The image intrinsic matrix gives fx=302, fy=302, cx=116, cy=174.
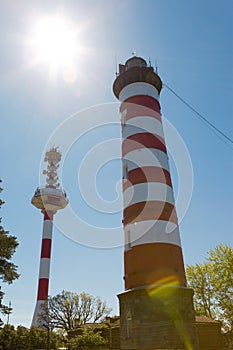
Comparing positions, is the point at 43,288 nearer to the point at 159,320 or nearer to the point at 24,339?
the point at 24,339

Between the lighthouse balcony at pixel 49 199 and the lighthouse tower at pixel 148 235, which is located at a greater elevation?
the lighthouse balcony at pixel 49 199

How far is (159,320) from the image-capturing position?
1639cm

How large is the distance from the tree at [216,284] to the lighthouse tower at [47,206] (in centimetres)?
1915


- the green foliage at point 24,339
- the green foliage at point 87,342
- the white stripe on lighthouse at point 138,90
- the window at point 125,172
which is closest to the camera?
the window at point 125,172

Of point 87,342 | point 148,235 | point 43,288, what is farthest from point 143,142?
point 43,288

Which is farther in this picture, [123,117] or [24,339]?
[24,339]

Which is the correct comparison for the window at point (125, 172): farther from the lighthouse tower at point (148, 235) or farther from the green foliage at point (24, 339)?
the green foliage at point (24, 339)

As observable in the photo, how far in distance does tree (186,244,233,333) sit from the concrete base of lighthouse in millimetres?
14016

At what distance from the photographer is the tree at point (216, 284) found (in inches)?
1158

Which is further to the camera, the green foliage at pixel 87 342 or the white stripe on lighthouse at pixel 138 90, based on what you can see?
the white stripe on lighthouse at pixel 138 90

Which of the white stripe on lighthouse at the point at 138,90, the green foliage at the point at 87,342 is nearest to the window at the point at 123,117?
the white stripe on lighthouse at the point at 138,90

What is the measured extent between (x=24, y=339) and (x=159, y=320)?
1790 cm

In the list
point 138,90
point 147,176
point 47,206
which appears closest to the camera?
point 147,176

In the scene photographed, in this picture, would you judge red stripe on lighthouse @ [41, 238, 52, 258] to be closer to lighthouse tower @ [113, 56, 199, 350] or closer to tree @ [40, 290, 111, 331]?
tree @ [40, 290, 111, 331]
